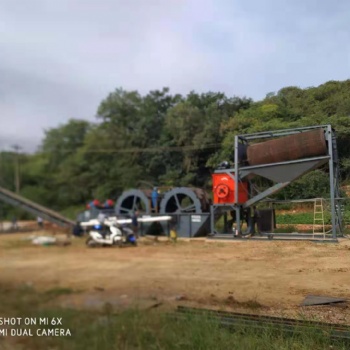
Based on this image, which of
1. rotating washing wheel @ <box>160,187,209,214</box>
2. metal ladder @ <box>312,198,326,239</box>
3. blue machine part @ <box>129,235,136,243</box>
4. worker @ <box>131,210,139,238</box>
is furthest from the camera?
rotating washing wheel @ <box>160,187,209,214</box>

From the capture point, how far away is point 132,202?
2.88 meters

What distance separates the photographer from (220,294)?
3.10 m

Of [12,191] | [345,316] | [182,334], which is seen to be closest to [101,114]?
[12,191]

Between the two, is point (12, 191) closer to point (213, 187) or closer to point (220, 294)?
point (220, 294)

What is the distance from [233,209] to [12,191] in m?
2.20

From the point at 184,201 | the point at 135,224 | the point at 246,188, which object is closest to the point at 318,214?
the point at 246,188

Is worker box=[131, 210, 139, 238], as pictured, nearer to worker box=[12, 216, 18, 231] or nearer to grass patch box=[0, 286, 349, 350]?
grass patch box=[0, 286, 349, 350]

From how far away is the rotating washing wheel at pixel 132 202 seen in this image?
275 cm

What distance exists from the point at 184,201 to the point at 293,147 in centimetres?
91

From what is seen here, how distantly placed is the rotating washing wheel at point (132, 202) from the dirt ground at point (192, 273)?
25cm

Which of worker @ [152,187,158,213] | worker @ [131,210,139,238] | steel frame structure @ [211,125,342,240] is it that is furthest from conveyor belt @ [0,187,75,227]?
steel frame structure @ [211,125,342,240]

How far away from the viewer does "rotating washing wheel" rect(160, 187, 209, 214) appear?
3.40 meters

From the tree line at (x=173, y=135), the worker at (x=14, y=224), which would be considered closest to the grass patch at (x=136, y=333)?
the worker at (x=14, y=224)

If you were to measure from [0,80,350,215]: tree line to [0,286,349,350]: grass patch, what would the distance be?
0.54 meters
